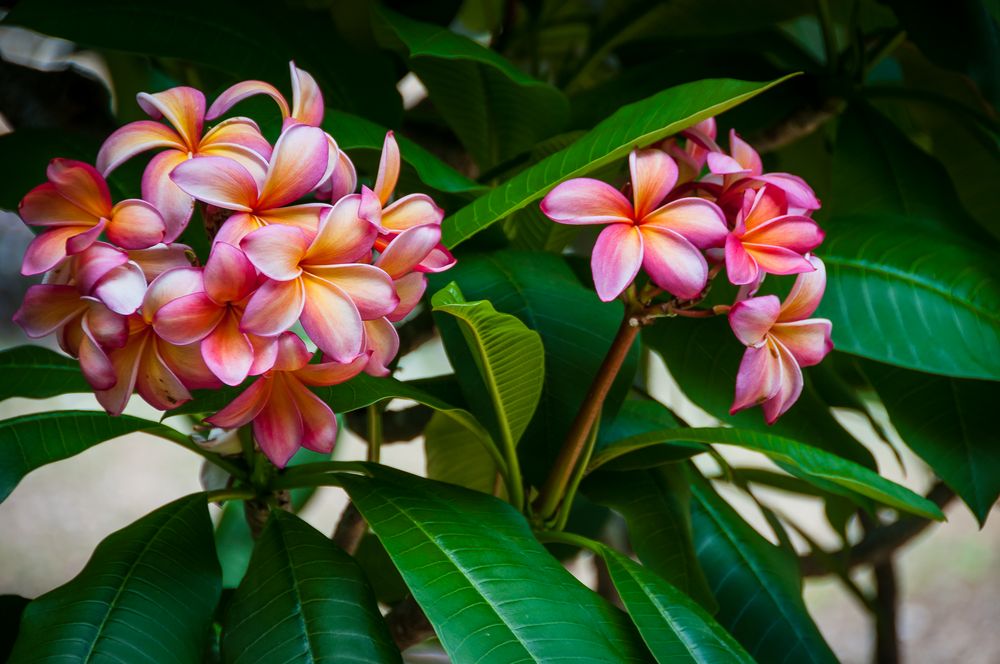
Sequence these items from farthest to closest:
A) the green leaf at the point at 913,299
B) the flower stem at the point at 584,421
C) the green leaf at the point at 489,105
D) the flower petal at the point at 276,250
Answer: the green leaf at the point at 489,105
the green leaf at the point at 913,299
the flower stem at the point at 584,421
the flower petal at the point at 276,250

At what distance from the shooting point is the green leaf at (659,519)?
664 mm

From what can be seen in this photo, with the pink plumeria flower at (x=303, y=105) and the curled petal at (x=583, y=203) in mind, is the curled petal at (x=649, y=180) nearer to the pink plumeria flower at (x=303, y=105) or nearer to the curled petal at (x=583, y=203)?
the curled petal at (x=583, y=203)

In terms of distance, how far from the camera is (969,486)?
68 cm

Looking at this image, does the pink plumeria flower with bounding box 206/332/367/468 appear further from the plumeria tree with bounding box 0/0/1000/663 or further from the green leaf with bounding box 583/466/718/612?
the green leaf with bounding box 583/466/718/612

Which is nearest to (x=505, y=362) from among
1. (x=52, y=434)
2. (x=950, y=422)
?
(x=52, y=434)

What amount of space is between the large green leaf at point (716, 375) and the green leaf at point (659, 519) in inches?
2.5

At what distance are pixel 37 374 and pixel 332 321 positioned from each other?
292mm

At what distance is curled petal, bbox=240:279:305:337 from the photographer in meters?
0.40

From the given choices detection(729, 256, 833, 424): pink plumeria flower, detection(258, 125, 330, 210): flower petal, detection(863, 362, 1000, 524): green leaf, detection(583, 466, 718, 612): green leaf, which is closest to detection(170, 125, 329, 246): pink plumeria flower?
detection(258, 125, 330, 210): flower petal

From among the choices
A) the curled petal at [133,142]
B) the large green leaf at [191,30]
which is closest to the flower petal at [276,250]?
the curled petal at [133,142]

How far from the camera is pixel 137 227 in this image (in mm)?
435

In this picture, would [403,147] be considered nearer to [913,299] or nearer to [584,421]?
[584,421]

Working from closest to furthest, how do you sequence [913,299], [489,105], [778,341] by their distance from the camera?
1. [778,341]
2. [913,299]
3. [489,105]

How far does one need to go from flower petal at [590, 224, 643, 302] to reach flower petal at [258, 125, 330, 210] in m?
0.13
